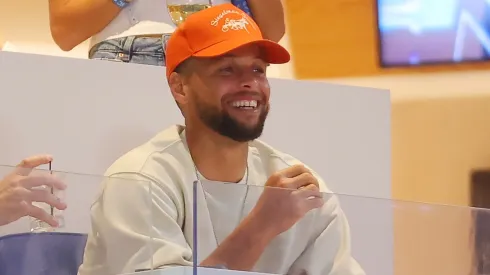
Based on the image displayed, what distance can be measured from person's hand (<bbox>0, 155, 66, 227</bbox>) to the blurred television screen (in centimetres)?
135

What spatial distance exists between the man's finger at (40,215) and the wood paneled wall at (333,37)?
130cm

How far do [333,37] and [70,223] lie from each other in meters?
1.35

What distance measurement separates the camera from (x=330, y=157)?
1.20m

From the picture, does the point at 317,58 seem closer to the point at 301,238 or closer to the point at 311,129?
the point at 311,129

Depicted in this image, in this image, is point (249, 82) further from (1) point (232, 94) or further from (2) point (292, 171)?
(2) point (292, 171)

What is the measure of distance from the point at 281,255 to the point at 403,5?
1.34m

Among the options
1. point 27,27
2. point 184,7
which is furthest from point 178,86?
point 27,27

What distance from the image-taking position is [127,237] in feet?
2.50

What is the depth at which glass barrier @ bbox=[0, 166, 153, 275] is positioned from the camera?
27.9 inches

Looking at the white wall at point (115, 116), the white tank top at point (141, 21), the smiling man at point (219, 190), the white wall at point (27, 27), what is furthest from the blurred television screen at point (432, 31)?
the smiling man at point (219, 190)

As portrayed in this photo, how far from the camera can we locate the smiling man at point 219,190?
27.6 inches

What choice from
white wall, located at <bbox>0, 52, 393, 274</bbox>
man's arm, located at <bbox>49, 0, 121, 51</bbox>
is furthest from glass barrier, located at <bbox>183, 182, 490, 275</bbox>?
man's arm, located at <bbox>49, 0, 121, 51</bbox>

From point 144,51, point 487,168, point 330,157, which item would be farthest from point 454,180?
point 144,51

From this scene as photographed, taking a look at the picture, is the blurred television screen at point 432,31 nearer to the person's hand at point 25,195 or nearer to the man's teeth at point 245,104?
the man's teeth at point 245,104
